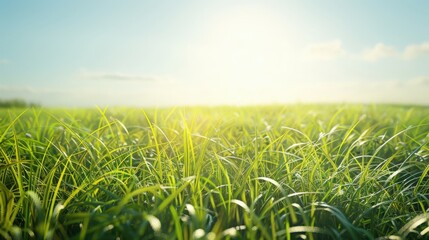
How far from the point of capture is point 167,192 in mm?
1525

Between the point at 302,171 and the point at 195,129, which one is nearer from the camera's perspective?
the point at 302,171

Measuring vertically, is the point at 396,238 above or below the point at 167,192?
below

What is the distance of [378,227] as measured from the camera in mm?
1703

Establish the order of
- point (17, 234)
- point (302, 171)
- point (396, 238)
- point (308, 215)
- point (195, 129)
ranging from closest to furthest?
1. point (17, 234)
2. point (396, 238)
3. point (308, 215)
4. point (302, 171)
5. point (195, 129)

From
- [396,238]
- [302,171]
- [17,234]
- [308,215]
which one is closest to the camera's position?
[17,234]

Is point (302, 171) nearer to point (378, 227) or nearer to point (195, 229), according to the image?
point (378, 227)

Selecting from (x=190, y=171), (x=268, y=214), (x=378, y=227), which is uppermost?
(x=190, y=171)

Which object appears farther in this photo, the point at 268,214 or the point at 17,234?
the point at 268,214

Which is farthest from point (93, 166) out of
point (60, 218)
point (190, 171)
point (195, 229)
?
point (195, 229)

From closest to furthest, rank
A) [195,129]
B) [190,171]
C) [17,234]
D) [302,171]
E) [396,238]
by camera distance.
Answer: [17,234]
[396,238]
[190,171]
[302,171]
[195,129]

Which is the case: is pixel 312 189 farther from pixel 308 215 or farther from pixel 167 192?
pixel 167 192

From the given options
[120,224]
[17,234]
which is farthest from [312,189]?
[17,234]

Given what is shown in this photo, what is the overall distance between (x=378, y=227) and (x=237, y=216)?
2.04 ft

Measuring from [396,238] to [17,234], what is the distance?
1.21m
